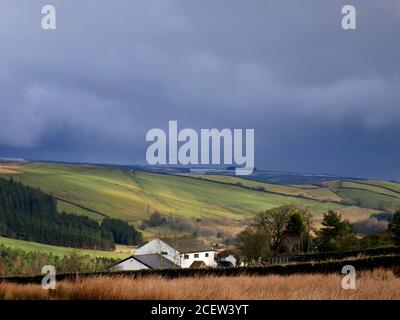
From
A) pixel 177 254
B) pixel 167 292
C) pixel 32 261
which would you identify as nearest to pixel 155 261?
pixel 177 254

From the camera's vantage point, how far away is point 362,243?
68.2 meters

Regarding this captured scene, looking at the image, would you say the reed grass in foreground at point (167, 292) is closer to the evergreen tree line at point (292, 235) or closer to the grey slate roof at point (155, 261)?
the evergreen tree line at point (292, 235)

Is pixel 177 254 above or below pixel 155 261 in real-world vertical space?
below

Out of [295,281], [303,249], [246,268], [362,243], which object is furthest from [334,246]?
[295,281]

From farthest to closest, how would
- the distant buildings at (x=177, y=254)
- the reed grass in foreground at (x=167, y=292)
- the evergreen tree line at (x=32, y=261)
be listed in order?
the evergreen tree line at (x=32, y=261)
the distant buildings at (x=177, y=254)
the reed grass in foreground at (x=167, y=292)

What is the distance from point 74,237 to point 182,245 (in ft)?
273

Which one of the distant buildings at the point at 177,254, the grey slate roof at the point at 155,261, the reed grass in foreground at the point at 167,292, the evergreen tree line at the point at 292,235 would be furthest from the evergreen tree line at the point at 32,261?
the reed grass in foreground at the point at 167,292

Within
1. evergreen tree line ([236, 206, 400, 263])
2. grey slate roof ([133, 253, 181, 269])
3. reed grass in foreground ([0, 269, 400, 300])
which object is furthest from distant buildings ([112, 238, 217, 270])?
reed grass in foreground ([0, 269, 400, 300])

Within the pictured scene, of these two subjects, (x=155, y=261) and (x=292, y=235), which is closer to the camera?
(x=292, y=235)

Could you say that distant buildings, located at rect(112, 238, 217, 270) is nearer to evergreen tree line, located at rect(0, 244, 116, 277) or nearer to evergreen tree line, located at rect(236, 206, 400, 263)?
evergreen tree line, located at rect(0, 244, 116, 277)

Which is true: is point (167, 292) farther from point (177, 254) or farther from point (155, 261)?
point (177, 254)
